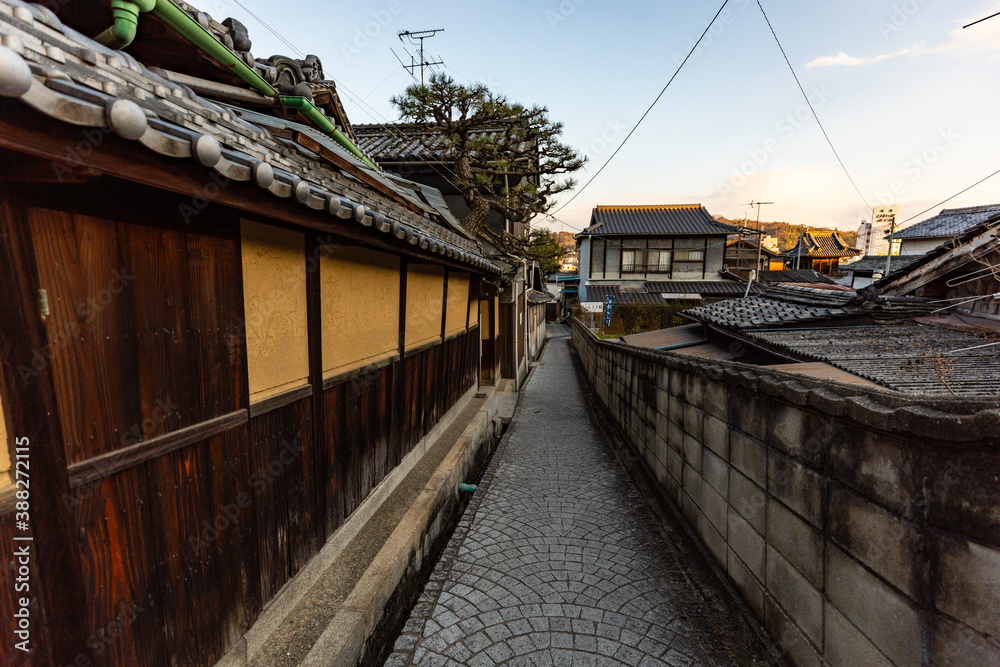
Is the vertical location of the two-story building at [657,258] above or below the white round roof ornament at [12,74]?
above

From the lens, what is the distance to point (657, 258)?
3200cm

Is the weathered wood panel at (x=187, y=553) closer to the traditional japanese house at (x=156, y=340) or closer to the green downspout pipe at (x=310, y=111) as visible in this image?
the traditional japanese house at (x=156, y=340)

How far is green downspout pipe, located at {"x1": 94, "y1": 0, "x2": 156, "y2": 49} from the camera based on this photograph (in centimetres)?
279

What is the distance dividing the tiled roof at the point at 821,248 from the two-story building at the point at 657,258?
88.3 feet

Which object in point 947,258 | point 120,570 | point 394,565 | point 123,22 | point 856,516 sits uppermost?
point 123,22

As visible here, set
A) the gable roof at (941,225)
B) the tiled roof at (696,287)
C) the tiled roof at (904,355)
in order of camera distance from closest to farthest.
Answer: the tiled roof at (904,355), the gable roof at (941,225), the tiled roof at (696,287)

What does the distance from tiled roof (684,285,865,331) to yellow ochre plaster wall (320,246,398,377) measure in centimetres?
661

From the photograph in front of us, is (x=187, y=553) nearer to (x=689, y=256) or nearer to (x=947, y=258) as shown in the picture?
(x=947, y=258)

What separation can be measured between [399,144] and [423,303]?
9657mm

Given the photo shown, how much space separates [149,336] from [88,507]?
0.87 m

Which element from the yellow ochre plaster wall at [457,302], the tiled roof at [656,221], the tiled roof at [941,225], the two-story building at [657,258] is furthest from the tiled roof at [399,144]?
the tiled roof at [941,225]

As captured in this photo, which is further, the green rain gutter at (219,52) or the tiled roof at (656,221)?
the tiled roof at (656,221)

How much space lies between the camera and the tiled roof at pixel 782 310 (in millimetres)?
8047

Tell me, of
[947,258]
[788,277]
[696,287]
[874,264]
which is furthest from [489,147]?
[874,264]
